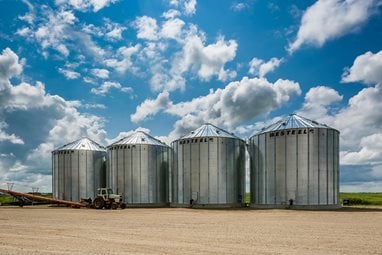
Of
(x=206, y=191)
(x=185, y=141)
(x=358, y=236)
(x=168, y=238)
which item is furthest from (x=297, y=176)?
(x=168, y=238)

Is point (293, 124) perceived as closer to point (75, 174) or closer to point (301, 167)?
point (301, 167)

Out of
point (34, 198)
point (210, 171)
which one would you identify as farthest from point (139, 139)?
point (34, 198)

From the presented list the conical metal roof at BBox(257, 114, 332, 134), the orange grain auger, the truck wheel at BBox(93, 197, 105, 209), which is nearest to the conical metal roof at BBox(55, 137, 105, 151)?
the orange grain auger

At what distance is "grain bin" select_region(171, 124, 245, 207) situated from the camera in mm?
49281

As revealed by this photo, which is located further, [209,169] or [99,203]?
[209,169]

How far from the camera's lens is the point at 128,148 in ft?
181

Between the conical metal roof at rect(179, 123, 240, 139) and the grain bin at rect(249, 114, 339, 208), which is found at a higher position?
the conical metal roof at rect(179, 123, 240, 139)

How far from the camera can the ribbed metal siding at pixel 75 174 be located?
5903 centimetres

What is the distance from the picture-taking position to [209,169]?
49.4 metres

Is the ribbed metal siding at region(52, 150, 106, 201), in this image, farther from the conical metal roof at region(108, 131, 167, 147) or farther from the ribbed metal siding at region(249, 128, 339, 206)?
the ribbed metal siding at region(249, 128, 339, 206)

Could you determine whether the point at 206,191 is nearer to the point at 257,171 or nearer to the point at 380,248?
the point at 257,171

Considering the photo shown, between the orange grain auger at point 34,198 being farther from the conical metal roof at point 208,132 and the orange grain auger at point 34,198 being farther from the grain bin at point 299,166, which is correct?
the grain bin at point 299,166

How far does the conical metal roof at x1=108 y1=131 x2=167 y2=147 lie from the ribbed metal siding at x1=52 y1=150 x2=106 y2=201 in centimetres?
547

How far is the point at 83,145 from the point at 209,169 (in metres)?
21.7
